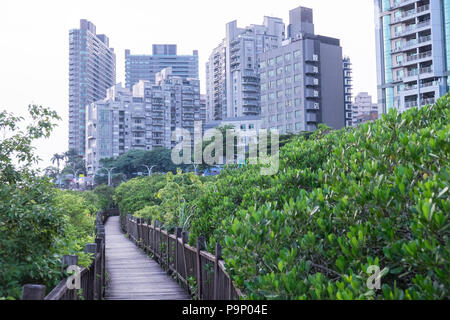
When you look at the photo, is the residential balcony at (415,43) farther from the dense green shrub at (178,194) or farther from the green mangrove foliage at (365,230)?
the green mangrove foliage at (365,230)

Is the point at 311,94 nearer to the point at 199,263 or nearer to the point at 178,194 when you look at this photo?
the point at 178,194

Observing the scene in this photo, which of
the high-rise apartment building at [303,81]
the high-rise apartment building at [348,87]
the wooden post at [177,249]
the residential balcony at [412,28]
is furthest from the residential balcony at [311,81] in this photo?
the wooden post at [177,249]

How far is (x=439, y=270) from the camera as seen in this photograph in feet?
8.38

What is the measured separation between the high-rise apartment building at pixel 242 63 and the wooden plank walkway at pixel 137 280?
96.9m

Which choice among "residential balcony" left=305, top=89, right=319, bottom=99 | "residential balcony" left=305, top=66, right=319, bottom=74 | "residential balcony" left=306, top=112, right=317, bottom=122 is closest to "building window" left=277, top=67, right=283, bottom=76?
"residential balcony" left=305, top=66, right=319, bottom=74

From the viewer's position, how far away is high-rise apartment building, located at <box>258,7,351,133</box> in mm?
80375

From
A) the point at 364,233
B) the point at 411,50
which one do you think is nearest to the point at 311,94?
the point at 411,50

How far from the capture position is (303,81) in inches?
3150

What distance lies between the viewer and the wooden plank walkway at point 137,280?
9.07 m

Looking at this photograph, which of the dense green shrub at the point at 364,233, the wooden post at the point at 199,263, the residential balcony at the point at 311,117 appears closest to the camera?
the dense green shrub at the point at 364,233

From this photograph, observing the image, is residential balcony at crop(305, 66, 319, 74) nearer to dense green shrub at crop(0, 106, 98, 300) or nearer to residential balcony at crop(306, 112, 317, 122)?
residential balcony at crop(306, 112, 317, 122)

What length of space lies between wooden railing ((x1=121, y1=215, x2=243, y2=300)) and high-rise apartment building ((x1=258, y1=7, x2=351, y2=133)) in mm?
67563

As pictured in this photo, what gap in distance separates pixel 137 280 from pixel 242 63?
10995 centimetres

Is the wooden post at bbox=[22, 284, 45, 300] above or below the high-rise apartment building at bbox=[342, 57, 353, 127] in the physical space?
below
